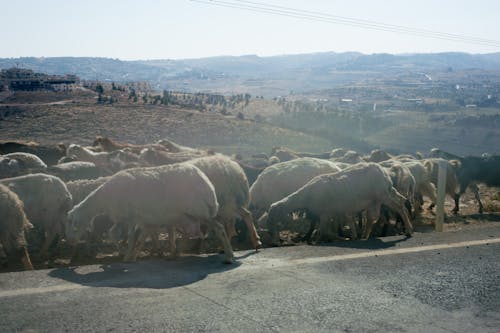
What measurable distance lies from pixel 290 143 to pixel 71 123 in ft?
69.5

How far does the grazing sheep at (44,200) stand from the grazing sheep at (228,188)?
308 centimetres

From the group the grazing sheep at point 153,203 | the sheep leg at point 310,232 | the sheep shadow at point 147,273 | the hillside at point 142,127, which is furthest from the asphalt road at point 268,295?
the hillside at point 142,127

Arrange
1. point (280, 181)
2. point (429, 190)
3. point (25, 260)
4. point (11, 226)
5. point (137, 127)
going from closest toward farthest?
point (25, 260) → point (11, 226) → point (280, 181) → point (429, 190) → point (137, 127)

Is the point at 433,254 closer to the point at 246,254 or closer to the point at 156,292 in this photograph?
the point at 246,254

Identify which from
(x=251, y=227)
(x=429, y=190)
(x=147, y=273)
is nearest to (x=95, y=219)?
(x=251, y=227)

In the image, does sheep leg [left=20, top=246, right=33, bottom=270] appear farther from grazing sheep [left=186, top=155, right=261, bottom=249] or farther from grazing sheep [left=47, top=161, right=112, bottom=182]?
grazing sheep [left=47, top=161, right=112, bottom=182]

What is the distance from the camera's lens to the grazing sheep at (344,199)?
13.5 meters

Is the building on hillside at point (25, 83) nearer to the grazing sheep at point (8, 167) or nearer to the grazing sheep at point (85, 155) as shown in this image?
the grazing sheep at point (85, 155)

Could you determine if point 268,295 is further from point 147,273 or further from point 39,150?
point 39,150

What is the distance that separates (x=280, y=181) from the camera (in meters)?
16.7

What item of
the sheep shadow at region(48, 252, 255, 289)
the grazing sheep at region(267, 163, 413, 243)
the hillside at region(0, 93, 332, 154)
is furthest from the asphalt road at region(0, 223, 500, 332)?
the hillside at region(0, 93, 332, 154)

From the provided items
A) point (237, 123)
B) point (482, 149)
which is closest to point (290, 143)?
point (237, 123)

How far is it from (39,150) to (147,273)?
50.3 feet

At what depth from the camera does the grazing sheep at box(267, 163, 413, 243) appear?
1345 cm
